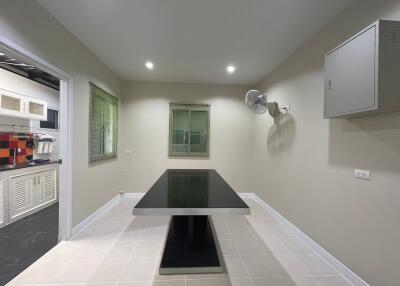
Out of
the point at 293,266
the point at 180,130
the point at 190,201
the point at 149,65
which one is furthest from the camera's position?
the point at 180,130

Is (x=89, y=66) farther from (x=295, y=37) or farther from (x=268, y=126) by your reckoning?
(x=268, y=126)

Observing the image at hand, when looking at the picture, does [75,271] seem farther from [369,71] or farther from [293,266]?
[369,71]

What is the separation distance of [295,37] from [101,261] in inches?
147

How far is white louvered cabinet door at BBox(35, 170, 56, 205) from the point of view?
3580mm

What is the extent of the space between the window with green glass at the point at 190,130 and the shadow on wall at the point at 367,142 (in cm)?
286

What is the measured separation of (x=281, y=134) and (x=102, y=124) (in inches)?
132

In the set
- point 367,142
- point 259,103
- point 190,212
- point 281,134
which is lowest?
point 190,212

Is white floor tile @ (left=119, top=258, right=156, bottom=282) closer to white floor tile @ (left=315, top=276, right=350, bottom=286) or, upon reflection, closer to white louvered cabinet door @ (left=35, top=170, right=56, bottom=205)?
white floor tile @ (left=315, top=276, right=350, bottom=286)

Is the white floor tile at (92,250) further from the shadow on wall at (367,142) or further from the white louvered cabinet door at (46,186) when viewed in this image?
the shadow on wall at (367,142)

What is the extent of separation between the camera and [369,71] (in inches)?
59.1

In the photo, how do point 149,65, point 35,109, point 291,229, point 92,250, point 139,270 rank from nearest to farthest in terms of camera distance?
point 139,270 → point 92,250 → point 291,229 → point 149,65 → point 35,109

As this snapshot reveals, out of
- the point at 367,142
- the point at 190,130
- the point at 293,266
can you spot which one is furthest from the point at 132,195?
the point at 367,142

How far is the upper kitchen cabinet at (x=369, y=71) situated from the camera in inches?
55.6

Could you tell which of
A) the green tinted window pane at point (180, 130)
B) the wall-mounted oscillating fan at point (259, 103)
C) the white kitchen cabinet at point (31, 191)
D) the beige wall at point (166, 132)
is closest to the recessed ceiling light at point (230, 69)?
the wall-mounted oscillating fan at point (259, 103)
